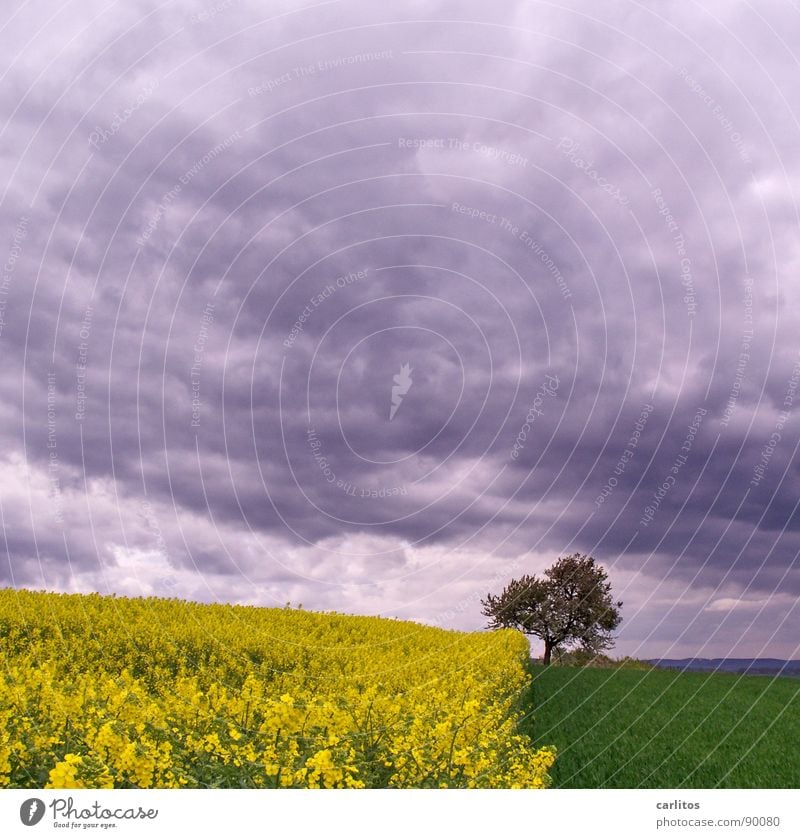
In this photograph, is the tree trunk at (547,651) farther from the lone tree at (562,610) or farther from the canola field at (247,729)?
the canola field at (247,729)

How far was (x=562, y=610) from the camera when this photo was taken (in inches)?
2217

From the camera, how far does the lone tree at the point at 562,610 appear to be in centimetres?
5647

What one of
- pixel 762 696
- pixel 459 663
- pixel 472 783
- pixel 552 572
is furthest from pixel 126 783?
pixel 552 572

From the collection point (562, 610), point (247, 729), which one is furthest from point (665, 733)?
point (562, 610)

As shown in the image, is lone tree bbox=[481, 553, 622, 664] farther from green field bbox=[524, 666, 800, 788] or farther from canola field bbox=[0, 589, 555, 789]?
canola field bbox=[0, 589, 555, 789]

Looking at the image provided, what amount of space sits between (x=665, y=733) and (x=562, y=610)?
3591 cm

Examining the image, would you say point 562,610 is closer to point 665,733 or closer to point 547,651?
point 547,651

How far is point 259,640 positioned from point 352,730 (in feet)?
40.5

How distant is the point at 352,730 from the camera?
894 centimetres

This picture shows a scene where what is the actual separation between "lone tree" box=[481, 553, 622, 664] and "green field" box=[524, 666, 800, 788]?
58.8 ft

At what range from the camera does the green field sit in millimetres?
15773

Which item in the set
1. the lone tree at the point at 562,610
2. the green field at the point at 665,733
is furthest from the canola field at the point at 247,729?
the lone tree at the point at 562,610

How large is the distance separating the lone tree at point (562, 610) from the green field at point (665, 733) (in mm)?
17919
